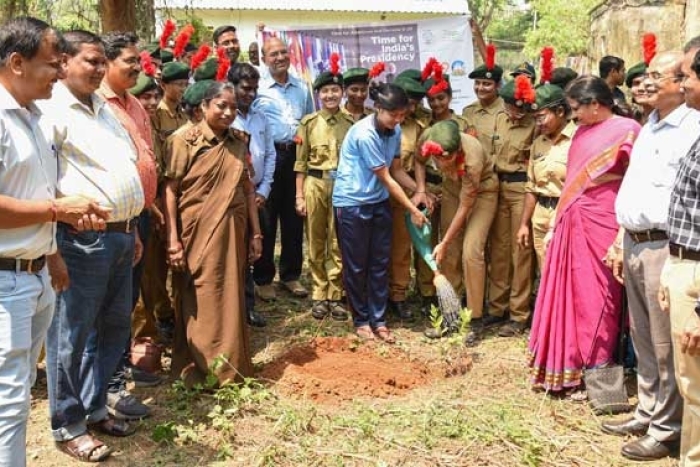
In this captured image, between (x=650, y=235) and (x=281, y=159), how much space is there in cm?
337

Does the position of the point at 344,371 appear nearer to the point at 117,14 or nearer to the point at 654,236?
the point at 654,236

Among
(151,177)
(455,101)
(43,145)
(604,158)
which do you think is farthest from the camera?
(455,101)

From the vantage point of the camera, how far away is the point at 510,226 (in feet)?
18.8

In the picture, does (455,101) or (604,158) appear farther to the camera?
(455,101)

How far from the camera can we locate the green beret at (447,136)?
16.5 ft

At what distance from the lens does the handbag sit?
14.4 ft

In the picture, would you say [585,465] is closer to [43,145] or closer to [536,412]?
[536,412]

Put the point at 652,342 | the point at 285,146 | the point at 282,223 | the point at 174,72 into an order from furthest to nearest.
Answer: the point at 282,223, the point at 285,146, the point at 174,72, the point at 652,342

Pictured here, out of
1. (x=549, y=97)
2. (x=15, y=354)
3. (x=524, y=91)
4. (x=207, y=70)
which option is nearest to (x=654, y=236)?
(x=549, y=97)

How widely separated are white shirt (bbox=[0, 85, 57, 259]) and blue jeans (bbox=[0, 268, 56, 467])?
0.37 feet

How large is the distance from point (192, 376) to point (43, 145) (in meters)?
2.06

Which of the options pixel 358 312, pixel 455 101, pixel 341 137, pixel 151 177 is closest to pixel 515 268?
pixel 358 312

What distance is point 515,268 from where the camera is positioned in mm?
5691

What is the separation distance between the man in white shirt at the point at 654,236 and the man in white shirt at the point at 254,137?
283cm
